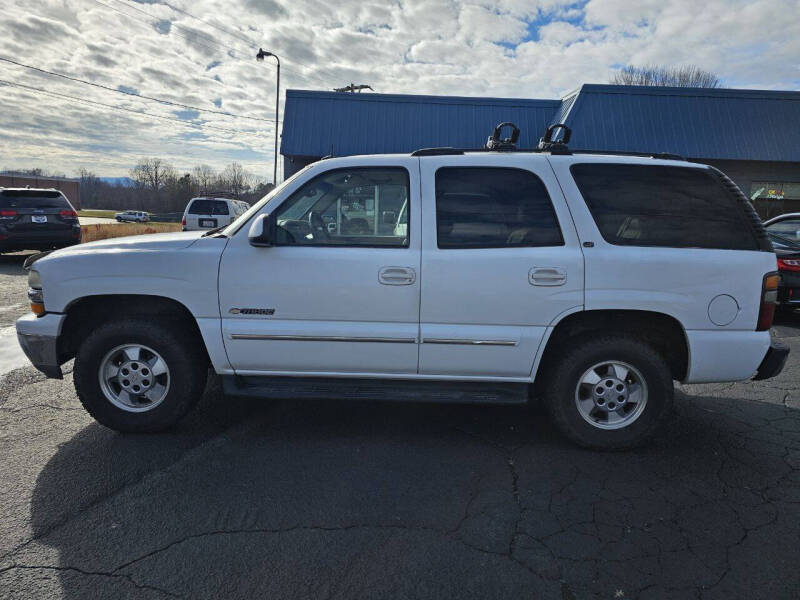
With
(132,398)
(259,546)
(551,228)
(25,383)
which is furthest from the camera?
(25,383)

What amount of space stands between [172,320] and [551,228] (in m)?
2.73

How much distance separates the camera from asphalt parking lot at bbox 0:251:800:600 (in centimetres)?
234

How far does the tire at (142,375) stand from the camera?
364 cm

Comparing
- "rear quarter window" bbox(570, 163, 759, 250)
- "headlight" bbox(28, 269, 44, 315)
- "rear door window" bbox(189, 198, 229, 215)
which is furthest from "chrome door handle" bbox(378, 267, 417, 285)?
"rear door window" bbox(189, 198, 229, 215)

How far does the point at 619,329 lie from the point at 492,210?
47.7 inches

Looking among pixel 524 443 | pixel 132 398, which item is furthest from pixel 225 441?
pixel 524 443

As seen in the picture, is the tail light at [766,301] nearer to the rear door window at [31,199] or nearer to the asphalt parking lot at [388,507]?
the asphalt parking lot at [388,507]

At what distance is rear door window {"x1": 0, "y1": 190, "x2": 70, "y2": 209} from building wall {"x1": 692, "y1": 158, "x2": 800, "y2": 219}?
61.7 feet

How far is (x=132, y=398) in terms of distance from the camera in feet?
12.3

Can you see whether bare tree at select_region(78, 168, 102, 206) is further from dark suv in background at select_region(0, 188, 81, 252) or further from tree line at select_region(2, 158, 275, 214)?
dark suv in background at select_region(0, 188, 81, 252)

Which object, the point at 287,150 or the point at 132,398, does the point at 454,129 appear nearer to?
the point at 287,150

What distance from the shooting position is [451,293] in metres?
3.47

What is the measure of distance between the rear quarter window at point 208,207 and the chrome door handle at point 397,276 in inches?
587

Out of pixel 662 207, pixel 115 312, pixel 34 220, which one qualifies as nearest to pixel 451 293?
pixel 662 207
